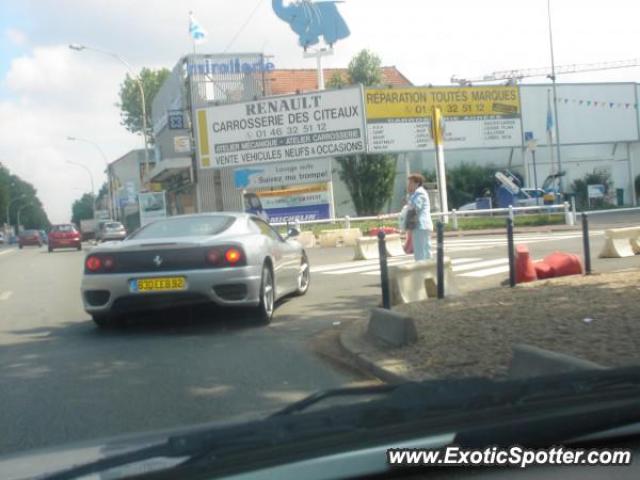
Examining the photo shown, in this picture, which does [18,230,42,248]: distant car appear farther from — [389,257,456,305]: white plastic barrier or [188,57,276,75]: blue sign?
[389,257,456,305]: white plastic barrier

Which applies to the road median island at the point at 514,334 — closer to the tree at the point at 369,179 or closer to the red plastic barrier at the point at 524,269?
the red plastic barrier at the point at 524,269

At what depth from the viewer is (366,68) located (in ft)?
136

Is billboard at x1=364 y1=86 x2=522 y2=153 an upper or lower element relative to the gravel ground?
upper

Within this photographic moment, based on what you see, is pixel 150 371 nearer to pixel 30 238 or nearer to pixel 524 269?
pixel 524 269

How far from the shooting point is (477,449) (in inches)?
86.3

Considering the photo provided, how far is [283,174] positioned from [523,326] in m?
29.3

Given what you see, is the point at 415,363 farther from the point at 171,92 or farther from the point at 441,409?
the point at 171,92

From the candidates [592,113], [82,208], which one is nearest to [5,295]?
[592,113]

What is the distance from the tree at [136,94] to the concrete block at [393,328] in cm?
7740

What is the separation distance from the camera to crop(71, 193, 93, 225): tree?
162750 mm

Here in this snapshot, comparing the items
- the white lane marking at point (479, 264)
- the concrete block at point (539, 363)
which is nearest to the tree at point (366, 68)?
the white lane marking at point (479, 264)

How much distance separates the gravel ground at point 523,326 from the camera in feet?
18.8

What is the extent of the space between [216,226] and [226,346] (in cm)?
187

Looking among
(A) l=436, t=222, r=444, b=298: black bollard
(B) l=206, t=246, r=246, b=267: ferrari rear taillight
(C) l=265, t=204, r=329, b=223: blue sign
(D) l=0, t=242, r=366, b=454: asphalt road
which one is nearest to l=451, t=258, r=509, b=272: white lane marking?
(D) l=0, t=242, r=366, b=454: asphalt road
